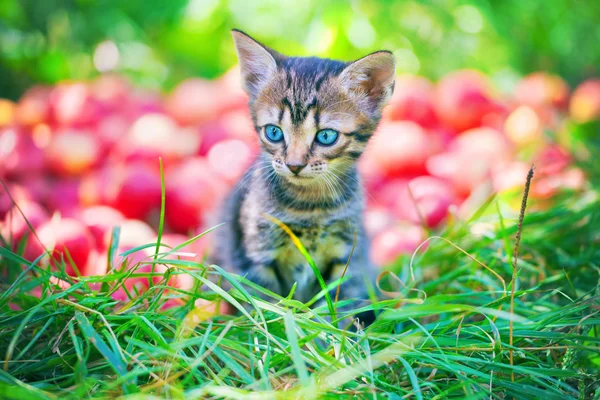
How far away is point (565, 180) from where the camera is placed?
92.1 inches

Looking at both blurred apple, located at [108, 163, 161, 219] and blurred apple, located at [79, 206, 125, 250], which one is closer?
blurred apple, located at [79, 206, 125, 250]

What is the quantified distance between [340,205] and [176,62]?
7.90 ft

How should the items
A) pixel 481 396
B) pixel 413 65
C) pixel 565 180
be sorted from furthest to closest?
pixel 413 65 → pixel 565 180 → pixel 481 396

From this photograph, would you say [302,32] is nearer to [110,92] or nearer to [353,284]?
[110,92]

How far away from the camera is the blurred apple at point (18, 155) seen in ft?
7.72

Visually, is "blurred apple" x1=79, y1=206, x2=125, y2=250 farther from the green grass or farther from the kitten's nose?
the kitten's nose

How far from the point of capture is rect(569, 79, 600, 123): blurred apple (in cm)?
292

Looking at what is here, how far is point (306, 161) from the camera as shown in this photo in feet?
5.01

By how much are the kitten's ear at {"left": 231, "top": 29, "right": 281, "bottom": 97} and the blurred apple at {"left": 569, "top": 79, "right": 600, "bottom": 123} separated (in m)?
2.06

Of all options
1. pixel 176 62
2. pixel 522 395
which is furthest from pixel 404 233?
pixel 176 62

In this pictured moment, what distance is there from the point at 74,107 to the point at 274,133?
150 cm


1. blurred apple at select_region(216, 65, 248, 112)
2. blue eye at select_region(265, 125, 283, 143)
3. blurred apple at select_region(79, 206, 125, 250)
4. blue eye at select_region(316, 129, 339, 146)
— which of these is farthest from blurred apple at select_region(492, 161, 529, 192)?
blurred apple at select_region(79, 206, 125, 250)

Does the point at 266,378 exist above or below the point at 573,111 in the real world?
below

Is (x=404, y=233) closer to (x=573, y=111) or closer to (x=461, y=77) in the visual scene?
(x=461, y=77)
